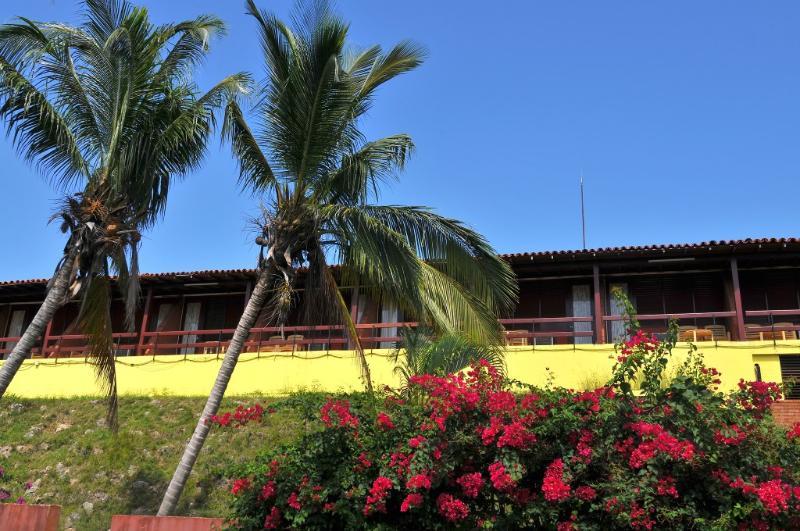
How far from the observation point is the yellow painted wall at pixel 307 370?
15.6m

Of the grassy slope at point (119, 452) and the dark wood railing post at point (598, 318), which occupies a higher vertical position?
the dark wood railing post at point (598, 318)

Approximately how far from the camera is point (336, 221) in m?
10.5

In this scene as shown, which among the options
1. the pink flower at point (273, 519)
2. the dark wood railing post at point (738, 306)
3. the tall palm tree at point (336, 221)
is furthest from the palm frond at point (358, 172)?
the dark wood railing post at point (738, 306)

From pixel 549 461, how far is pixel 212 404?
15.7 ft

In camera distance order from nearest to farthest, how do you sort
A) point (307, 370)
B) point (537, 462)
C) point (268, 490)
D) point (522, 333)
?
point (537, 462), point (268, 490), point (522, 333), point (307, 370)

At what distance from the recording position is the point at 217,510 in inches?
470

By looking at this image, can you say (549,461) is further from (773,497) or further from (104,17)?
(104,17)

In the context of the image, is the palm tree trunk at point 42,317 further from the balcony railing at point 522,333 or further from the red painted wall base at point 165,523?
the balcony railing at point 522,333

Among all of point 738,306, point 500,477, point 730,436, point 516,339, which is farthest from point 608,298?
point 500,477

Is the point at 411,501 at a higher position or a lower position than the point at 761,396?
lower

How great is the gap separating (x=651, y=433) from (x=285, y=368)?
12.0 metres

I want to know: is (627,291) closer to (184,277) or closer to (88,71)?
(184,277)

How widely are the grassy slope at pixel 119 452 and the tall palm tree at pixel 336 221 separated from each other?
2609mm

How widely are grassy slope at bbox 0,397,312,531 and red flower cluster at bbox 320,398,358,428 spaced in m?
4.29
